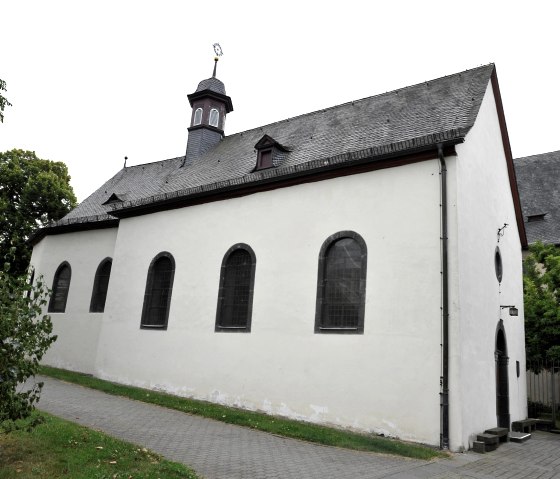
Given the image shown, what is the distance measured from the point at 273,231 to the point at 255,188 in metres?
1.48

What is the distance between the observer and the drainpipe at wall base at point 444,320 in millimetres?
9023

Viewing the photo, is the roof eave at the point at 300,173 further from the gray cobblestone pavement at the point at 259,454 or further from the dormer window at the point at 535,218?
the dormer window at the point at 535,218

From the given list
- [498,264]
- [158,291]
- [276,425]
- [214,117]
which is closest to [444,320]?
[276,425]

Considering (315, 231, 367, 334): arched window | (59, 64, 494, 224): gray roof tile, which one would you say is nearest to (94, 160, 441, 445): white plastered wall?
(315, 231, 367, 334): arched window

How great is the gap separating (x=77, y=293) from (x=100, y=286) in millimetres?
1126

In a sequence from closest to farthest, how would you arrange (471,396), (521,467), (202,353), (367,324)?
(521,467) → (471,396) → (367,324) → (202,353)

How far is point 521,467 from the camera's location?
8578 mm

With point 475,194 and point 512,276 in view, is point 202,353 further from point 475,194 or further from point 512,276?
point 512,276

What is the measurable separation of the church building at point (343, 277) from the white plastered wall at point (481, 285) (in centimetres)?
6

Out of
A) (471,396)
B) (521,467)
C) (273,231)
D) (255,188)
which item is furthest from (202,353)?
(521,467)

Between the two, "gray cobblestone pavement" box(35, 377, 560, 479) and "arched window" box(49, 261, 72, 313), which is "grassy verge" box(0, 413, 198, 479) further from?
"arched window" box(49, 261, 72, 313)

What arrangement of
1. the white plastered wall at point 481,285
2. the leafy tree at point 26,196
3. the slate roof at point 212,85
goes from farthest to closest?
the leafy tree at point 26,196 → the slate roof at point 212,85 → the white plastered wall at point 481,285

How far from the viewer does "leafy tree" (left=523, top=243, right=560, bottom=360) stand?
50.8 feet

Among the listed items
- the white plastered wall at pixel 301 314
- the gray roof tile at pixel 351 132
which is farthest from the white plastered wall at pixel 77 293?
the white plastered wall at pixel 301 314
